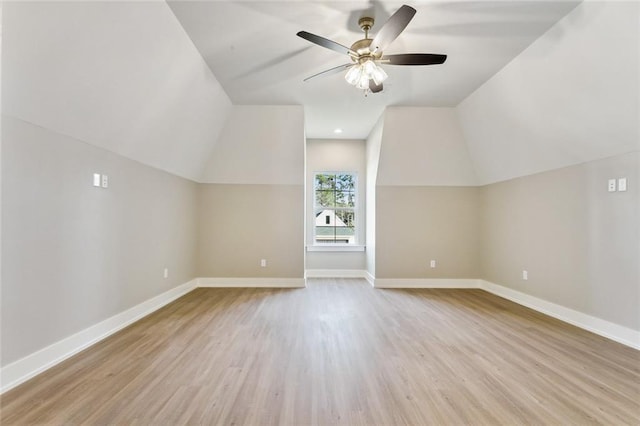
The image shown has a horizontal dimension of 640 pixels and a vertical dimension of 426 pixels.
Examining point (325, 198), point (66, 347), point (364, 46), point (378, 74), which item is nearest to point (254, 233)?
point (325, 198)

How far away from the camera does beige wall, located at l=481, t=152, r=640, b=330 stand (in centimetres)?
281

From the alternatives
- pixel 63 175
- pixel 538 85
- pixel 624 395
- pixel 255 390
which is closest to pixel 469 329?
pixel 624 395

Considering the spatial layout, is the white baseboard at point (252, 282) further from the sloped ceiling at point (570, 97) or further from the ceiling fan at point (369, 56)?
the sloped ceiling at point (570, 97)

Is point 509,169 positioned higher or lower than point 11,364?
higher

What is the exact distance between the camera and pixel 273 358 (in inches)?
96.2

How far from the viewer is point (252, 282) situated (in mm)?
5133

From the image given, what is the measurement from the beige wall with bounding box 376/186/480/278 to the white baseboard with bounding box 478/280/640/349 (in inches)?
31.9

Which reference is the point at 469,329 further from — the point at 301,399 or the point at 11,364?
the point at 11,364

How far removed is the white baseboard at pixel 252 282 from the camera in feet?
16.8

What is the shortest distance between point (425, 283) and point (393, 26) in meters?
4.23

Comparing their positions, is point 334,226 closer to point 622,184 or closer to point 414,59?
point 414,59

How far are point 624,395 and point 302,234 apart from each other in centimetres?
400

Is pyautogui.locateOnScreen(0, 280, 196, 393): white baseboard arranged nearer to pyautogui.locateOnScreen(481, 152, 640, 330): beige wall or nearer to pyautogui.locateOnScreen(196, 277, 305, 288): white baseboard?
pyautogui.locateOnScreen(196, 277, 305, 288): white baseboard

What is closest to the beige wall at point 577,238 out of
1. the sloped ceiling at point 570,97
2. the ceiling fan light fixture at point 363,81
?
the sloped ceiling at point 570,97
